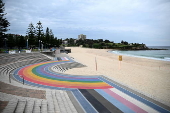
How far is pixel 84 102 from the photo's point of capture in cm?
675

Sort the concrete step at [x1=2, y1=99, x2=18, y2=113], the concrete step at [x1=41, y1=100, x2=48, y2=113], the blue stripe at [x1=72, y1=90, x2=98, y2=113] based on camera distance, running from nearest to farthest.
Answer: the concrete step at [x1=2, y1=99, x2=18, y2=113] < the concrete step at [x1=41, y1=100, x2=48, y2=113] < the blue stripe at [x1=72, y1=90, x2=98, y2=113]

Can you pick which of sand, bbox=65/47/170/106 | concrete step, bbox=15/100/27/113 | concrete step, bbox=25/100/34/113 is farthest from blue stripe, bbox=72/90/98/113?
sand, bbox=65/47/170/106

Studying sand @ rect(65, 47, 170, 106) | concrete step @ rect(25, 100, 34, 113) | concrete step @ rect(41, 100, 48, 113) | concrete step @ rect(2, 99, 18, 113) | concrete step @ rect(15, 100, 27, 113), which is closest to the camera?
concrete step @ rect(2, 99, 18, 113)

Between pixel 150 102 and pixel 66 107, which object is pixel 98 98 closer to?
pixel 66 107

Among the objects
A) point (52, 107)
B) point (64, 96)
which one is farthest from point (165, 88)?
point (52, 107)

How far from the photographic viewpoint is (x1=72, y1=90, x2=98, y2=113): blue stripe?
19.4ft

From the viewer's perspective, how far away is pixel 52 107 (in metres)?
5.68

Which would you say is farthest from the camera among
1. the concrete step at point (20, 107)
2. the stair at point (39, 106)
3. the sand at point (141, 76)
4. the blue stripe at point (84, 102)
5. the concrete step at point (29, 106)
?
the sand at point (141, 76)

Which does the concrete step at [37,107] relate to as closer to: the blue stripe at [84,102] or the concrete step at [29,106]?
the concrete step at [29,106]

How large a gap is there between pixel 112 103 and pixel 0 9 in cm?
3460

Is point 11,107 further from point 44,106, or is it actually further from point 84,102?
point 84,102

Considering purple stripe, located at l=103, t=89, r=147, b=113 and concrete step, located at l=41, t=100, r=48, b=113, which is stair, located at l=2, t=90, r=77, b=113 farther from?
purple stripe, located at l=103, t=89, r=147, b=113

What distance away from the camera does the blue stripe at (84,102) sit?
5914 mm

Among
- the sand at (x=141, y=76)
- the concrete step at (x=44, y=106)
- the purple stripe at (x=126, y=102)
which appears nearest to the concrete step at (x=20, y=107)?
the concrete step at (x=44, y=106)
